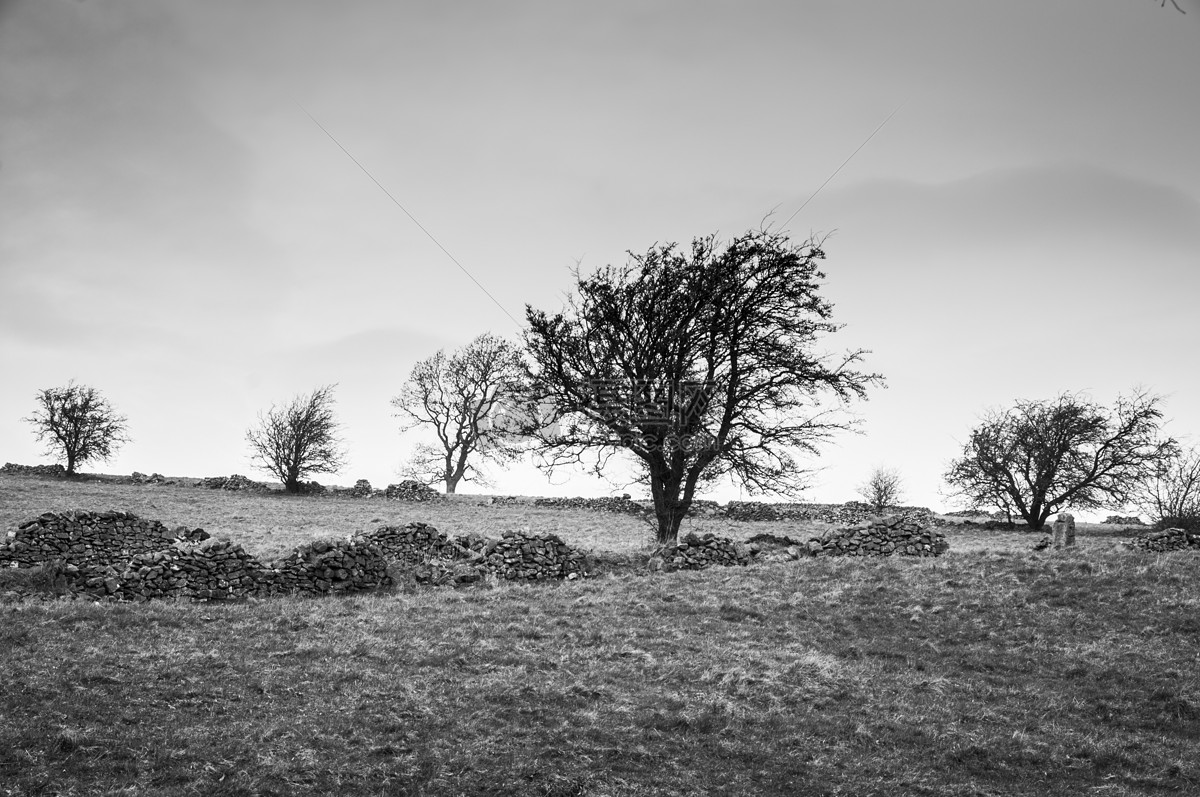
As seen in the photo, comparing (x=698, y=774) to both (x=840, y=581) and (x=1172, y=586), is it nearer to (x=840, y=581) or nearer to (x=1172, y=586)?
(x=840, y=581)

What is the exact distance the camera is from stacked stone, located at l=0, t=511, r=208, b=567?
59.7 feet

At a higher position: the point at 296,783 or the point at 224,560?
the point at 224,560

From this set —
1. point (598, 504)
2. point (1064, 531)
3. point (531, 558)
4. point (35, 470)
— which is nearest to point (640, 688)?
point (531, 558)

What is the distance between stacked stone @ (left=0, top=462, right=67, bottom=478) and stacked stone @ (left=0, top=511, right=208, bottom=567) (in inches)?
1167

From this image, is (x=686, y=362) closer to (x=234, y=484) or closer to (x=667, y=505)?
(x=667, y=505)

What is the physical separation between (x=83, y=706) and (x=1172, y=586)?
19835 mm

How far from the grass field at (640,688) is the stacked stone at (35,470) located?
39.3m

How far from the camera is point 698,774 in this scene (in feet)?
27.0

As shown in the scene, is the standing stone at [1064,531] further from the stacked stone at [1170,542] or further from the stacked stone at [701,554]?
the stacked stone at [701,554]

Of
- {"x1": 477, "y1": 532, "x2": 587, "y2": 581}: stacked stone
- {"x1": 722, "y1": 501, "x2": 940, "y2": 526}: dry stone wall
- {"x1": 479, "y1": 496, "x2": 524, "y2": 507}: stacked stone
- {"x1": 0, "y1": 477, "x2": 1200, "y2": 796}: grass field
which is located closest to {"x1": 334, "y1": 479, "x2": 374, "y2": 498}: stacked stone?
{"x1": 479, "y1": 496, "x2": 524, "y2": 507}: stacked stone

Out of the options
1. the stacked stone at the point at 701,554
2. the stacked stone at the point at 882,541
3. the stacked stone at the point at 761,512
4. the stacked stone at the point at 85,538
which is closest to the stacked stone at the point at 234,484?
the stacked stone at the point at 85,538

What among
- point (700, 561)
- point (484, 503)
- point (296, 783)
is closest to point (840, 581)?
point (700, 561)

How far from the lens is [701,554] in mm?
20938

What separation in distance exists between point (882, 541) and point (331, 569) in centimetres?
1608
